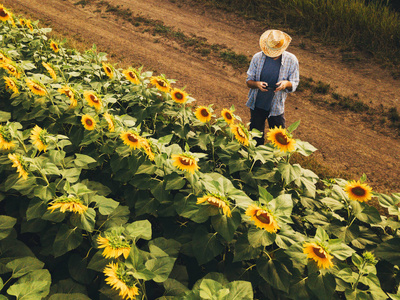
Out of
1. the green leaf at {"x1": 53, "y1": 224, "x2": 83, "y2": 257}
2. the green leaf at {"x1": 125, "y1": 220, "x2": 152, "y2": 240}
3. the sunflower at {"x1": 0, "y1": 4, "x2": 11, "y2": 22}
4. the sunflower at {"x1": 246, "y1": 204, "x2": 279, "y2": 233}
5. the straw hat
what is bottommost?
the green leaf at {"x1": 53, "y1": 224, "x2": 83, "y2": 257}

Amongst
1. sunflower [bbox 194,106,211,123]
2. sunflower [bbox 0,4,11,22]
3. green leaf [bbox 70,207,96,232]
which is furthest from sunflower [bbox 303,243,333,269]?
sunflower [bbox 0,4,11,22]

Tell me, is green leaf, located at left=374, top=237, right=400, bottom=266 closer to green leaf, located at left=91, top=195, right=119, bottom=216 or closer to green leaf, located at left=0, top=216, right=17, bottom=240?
green leaf, located at left=91, top=195, right=119, bottom=216

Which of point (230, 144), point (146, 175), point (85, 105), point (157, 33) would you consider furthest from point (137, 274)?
point (157, 33)

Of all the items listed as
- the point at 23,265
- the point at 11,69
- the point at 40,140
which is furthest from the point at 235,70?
the point at 23,265

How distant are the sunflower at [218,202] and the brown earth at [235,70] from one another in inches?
144

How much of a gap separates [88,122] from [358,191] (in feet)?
7.30

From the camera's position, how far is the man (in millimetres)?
3785

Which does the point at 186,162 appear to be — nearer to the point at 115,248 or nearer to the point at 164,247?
the point at 164,247

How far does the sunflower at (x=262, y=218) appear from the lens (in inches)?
66.4

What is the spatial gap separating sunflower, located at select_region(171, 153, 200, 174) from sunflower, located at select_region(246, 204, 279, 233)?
1.54 feet

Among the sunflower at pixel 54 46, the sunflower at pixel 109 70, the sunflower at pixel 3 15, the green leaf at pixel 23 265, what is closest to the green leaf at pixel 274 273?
the green leaf at pixel 23 265

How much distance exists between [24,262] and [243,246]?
132cm

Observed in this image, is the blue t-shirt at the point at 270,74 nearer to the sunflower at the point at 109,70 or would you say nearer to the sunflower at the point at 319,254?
the sunflower at the point at 109,70

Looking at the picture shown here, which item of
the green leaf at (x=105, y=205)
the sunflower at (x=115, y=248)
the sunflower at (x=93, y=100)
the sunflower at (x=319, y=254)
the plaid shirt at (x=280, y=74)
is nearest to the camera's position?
the sunflower at (x=115, y=248)
